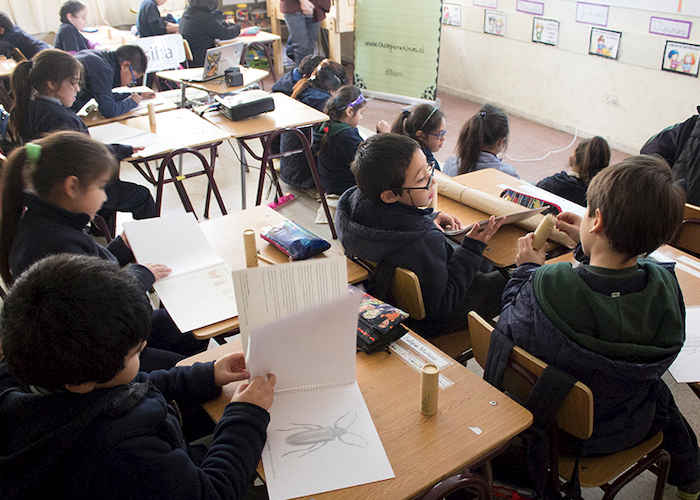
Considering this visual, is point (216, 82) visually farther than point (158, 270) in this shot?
Yes

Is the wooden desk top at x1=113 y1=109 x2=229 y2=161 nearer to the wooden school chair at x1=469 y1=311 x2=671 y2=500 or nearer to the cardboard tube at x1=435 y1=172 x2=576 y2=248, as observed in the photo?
the cardboard tube at x1=435 y1=172 x2=576 y2=248

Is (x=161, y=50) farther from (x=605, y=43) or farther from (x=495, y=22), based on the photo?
(x=605, y=43)

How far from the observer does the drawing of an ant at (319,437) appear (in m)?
1.06

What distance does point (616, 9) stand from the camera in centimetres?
427

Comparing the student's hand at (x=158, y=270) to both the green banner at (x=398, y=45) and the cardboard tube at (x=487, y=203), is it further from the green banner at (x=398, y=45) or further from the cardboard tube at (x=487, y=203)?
the green banner at (x=398, y=45)

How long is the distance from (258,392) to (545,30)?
487 cm

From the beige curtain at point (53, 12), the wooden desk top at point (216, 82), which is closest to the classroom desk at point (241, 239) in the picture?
the wooden desk top at point (216, 82)

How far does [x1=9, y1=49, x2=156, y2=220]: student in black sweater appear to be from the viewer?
2670 millimetres

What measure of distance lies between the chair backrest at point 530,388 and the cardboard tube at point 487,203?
68 centimetres

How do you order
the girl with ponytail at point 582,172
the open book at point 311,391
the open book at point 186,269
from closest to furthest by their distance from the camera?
1. the open book at point 311,391
2. the open book at point 186,269
3. the girl with ponytail at point 582,172

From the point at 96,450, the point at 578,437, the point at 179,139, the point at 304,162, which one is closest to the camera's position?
the point at 96,450

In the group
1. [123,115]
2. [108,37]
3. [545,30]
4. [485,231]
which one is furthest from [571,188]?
[108,37]

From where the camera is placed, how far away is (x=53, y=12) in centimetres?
623

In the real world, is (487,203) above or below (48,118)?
below
